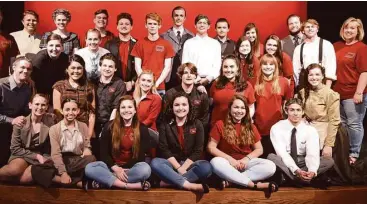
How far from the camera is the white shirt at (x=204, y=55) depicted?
480 centimetres

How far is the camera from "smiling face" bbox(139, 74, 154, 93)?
4348 mm

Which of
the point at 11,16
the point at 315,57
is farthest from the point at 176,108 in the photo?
the point at 11,16

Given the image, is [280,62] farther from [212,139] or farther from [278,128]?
[212,139]

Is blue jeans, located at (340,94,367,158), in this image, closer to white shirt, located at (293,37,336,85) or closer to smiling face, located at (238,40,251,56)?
white shirt, located at (293,37,336,85)

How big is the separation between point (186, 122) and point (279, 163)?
0.90 meters

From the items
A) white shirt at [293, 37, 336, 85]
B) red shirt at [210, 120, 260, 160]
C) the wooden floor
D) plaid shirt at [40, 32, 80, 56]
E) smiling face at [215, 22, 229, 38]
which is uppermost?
smiling face at [215, 22, 229, 38]

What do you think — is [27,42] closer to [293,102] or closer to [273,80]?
[273,80]

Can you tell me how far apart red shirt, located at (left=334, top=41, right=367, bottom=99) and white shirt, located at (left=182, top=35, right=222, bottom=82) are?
1246mm

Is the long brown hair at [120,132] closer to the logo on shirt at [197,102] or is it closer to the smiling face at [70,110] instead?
the smiling face at [70,110]

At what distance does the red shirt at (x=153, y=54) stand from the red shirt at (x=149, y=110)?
453 mm

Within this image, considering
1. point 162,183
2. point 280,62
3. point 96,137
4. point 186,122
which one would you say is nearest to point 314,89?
point 280,62

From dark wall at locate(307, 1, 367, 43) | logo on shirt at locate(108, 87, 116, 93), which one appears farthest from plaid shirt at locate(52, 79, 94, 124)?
dark wall at locate(307, 1, 367, 43)

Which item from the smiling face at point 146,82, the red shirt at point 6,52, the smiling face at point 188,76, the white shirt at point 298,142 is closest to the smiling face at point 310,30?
the white shirt at point 298,142

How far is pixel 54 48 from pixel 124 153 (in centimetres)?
129
